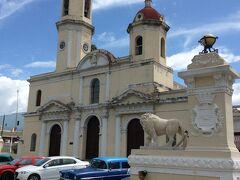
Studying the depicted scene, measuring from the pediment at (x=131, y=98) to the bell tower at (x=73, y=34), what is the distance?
26.4 ft

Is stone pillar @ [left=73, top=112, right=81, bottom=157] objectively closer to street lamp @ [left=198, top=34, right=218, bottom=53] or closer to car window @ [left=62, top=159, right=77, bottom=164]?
car window @ [left=62, top=159, right=77, bottom=164]

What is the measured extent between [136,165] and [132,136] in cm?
1612

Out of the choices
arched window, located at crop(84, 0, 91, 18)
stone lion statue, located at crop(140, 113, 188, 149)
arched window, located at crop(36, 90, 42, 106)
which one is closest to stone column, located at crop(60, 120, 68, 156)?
arched window, located at crop(36, 90, 42, 106)

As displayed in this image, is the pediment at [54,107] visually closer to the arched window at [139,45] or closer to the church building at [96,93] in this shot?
the church building at [96,93]

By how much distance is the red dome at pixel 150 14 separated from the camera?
27634mm

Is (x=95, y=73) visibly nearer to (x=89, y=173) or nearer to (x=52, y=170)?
(x=52, y=170)

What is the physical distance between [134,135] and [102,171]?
40.8 feet

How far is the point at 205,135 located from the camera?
28.9ft

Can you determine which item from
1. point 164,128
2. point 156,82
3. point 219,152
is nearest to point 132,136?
point 156,82

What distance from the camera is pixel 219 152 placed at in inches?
329

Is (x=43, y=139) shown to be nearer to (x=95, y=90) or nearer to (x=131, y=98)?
(x=95, y=90)

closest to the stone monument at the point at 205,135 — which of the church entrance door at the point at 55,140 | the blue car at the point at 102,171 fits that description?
the blue car at the point at 102,171

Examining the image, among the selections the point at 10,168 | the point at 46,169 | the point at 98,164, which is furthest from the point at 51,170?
the point at 98,164

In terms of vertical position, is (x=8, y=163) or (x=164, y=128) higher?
(x=164, y=128)
